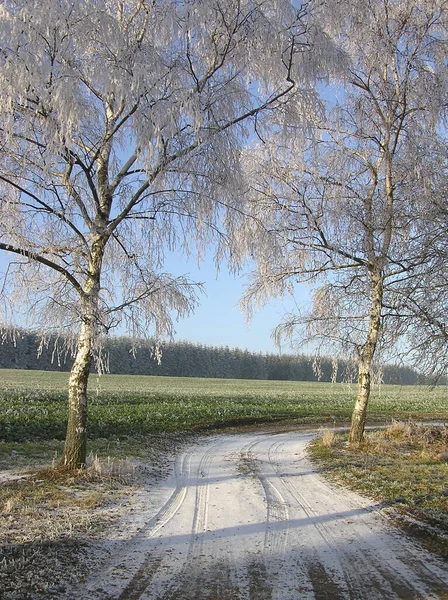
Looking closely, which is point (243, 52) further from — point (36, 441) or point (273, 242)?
point (36, 441)

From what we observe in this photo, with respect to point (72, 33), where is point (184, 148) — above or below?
below

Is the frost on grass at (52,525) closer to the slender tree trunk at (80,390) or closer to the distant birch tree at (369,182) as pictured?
the slender tree trunk at (80,390)

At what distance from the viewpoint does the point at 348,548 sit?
4.92 meters

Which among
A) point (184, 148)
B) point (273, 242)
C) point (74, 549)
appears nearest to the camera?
point (74, 549)

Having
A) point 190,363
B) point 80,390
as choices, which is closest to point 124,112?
point 80,390

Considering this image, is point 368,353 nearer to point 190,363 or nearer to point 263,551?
point 263,551

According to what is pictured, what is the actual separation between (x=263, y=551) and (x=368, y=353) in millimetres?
7363

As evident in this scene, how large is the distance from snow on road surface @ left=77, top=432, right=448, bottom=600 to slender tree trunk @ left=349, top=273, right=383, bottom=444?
4019mm

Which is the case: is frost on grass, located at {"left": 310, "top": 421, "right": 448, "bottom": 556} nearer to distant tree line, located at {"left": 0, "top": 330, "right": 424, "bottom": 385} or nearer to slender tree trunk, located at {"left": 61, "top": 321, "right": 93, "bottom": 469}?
slender tree trunk, located at {"left": 61, "top": 321, "right": 93, "bottom": 469}

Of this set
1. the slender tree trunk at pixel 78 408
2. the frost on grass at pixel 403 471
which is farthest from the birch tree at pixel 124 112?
the frost on grass at pixel 403 471

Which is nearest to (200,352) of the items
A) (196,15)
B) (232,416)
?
(232,416)

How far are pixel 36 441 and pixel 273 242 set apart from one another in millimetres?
8049

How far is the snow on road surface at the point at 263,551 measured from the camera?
3883 millimetres

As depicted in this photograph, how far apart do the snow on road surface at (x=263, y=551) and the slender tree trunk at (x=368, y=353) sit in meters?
4.02
